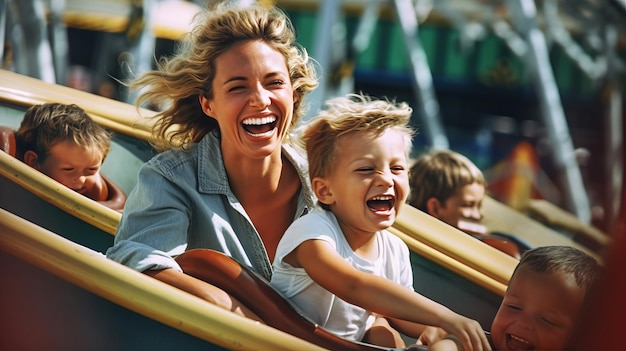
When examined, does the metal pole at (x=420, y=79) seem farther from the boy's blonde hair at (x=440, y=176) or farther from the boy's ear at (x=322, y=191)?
the boy's ear at (x=322, y=191)

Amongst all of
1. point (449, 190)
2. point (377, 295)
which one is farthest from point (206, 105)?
point (449, 190)

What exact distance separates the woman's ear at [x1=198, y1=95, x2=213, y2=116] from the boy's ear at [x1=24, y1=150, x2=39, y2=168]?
0.35 m

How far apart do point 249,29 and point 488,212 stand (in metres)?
1.27

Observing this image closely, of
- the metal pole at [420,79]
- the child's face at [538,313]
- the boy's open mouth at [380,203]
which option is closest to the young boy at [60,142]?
the boy's open mouth at [380,203]

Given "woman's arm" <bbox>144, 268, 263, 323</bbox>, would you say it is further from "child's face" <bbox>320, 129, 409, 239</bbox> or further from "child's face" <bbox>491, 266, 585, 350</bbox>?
"child's face" <bbox>491, 266, 585, 350</bbox>

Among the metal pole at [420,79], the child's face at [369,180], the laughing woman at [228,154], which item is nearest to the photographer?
the child's face at [369,180]

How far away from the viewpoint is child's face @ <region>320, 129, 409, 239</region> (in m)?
1.44

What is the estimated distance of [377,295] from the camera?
4.58 ft

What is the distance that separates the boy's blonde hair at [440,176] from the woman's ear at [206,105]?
0.59 m

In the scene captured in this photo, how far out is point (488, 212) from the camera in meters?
2.60

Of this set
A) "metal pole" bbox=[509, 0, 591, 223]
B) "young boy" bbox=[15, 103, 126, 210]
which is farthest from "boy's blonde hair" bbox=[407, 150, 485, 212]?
"metal pole" bbox=[509, 0, 591, 223]

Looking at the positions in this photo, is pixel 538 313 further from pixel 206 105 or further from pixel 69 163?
pixel 69 163

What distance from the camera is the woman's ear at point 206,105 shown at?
161 centimetres

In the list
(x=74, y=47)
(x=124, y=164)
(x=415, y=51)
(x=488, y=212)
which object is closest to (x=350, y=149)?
(x=124, y=164)
